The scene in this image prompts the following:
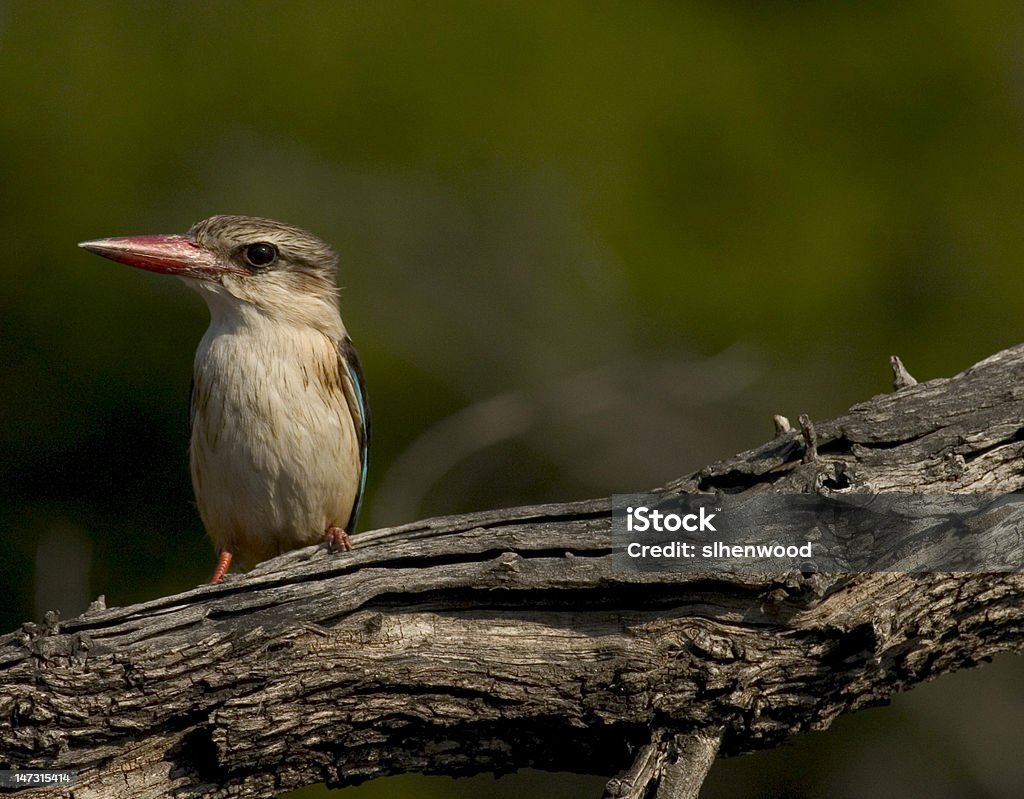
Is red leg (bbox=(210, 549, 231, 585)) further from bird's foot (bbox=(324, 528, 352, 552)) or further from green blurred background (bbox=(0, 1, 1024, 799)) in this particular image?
green blurred background (bbox=(0, 1, 1024, 799))

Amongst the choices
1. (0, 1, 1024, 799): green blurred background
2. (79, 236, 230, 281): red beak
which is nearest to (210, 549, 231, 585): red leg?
(79, 236, 230, 281): red beak

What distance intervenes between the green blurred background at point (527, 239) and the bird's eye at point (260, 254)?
10.9 feet

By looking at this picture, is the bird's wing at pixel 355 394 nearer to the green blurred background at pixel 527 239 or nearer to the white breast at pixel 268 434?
the white breast at pixel 268 434

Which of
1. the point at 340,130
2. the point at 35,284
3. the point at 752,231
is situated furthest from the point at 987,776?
the point at 35,284

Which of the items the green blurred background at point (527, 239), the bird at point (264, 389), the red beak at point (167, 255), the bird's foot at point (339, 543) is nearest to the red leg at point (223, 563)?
the bird at point (264, 389)

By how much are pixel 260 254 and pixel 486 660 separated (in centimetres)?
228

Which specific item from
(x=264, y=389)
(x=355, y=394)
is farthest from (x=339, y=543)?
(x=355, y=394)

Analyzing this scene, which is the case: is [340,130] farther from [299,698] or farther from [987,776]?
[299,698]

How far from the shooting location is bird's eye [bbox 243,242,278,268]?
5.97 metres

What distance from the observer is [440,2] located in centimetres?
1231

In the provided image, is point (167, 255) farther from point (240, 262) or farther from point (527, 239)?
point (527, 239)

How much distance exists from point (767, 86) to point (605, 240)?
2.50m

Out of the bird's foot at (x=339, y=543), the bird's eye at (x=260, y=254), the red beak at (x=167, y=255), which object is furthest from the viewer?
the bird's eye at (x=260, y=254)

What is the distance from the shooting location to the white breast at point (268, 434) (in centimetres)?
569
